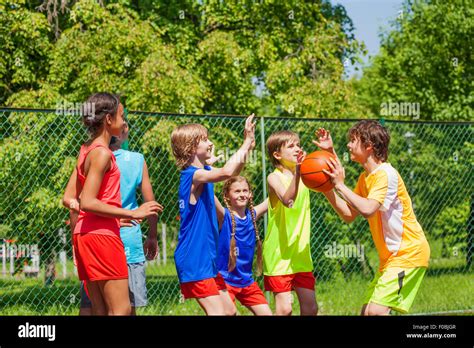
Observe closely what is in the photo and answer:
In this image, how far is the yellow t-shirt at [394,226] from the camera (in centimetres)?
547

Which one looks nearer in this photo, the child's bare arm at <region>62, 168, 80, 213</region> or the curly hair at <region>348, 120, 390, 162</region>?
the child's bare arm at <region>62, 168, 80, 213</region>

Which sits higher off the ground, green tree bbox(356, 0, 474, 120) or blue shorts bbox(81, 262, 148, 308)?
green tree bbox(356, 0, 474, 120)

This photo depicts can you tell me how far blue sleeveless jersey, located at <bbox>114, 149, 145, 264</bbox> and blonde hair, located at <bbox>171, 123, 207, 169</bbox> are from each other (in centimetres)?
45

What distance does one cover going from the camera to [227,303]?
233 inches

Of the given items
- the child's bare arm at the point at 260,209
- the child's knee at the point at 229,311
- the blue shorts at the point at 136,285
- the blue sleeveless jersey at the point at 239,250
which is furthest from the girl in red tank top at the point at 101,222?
the child's bare arm at the point at 260,209

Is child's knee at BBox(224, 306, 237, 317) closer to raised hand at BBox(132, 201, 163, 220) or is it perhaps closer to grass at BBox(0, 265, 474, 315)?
raised hand at BBox(132, 201, 163, 220)

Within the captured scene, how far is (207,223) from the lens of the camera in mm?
5527

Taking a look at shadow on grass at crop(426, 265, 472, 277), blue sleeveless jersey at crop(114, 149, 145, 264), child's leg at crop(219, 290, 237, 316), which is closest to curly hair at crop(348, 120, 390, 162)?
child's leg at crop(219, 290, 237, 316)

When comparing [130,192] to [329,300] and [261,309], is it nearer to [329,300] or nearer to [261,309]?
[261,309]

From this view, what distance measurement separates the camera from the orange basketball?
575cm

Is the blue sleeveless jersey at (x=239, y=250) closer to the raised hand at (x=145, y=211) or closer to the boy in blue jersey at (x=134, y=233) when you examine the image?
the boy in blue jersey at (x=134, y=233)

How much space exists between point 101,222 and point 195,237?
3.13 ft
